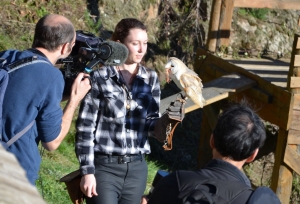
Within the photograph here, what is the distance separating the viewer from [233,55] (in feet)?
30.8

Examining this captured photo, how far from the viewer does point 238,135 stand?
95.7 inches

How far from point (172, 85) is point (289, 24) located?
3.35 metres

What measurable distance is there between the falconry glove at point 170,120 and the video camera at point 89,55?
466mm

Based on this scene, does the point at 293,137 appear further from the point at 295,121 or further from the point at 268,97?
the point at 268,97

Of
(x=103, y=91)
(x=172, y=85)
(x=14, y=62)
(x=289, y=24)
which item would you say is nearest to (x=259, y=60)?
(x=172, y=85)

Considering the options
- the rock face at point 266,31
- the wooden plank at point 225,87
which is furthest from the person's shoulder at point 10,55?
the rock face at point 266,31

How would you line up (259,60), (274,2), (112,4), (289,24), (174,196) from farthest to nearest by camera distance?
1. (289,24)
2. (112,4)
3. (259,60)
4. (274,2)
5. (174,196)

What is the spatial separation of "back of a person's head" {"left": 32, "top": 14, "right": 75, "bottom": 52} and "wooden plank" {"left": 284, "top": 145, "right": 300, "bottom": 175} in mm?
4723

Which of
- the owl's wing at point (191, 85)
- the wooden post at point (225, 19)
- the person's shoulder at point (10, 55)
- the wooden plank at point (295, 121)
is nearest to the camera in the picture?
the person's shoulder at point (10, 55)

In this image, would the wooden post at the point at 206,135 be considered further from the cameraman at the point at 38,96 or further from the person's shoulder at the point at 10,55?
the person's shoulder at the point at 10,55

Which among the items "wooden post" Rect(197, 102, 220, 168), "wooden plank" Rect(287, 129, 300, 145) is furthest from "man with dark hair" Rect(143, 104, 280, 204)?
"wooden post" Rect(197, 102, 220, 168)

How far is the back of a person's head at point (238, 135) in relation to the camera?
2.43 m

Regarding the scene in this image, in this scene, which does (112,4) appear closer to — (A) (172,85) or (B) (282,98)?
(A) (172,85)

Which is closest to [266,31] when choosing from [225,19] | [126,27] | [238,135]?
[225,19]
